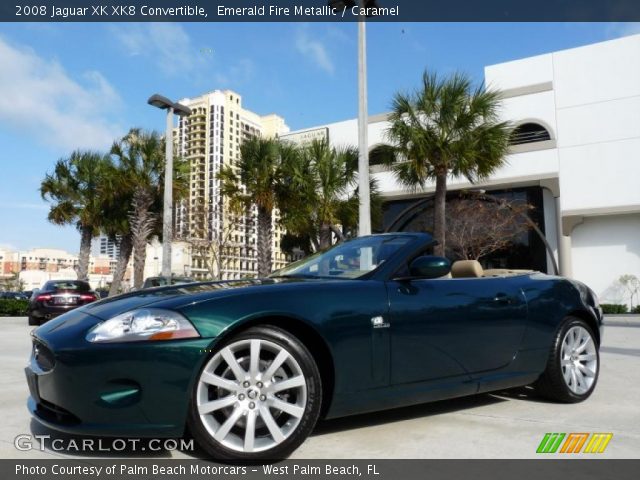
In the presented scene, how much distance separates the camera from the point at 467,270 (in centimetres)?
374

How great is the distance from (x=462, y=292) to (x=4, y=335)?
9988 millimetres

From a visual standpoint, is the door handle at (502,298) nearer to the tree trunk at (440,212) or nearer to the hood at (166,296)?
the hood at (166,296)

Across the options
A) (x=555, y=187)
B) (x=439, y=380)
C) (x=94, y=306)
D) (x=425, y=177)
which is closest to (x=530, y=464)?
(x=439, y=380)

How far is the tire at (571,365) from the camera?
3.75 metres

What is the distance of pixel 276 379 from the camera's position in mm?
2574

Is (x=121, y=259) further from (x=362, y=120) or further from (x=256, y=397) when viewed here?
(x=256, y=397)

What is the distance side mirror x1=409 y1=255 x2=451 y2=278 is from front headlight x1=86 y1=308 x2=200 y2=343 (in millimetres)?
1366

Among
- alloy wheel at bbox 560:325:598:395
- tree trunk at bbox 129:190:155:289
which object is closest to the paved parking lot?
alloy wheel at bbox 560:325:598:395

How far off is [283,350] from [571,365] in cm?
248

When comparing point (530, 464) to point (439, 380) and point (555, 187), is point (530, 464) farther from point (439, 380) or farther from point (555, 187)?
point (555, 187)

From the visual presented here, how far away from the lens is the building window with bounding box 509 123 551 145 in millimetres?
21188

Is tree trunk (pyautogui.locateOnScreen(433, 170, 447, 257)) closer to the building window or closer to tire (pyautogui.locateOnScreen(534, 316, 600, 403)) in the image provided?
the building window

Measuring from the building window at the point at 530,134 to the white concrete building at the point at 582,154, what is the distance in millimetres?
39

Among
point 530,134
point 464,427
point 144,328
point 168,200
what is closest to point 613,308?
point 530,134
